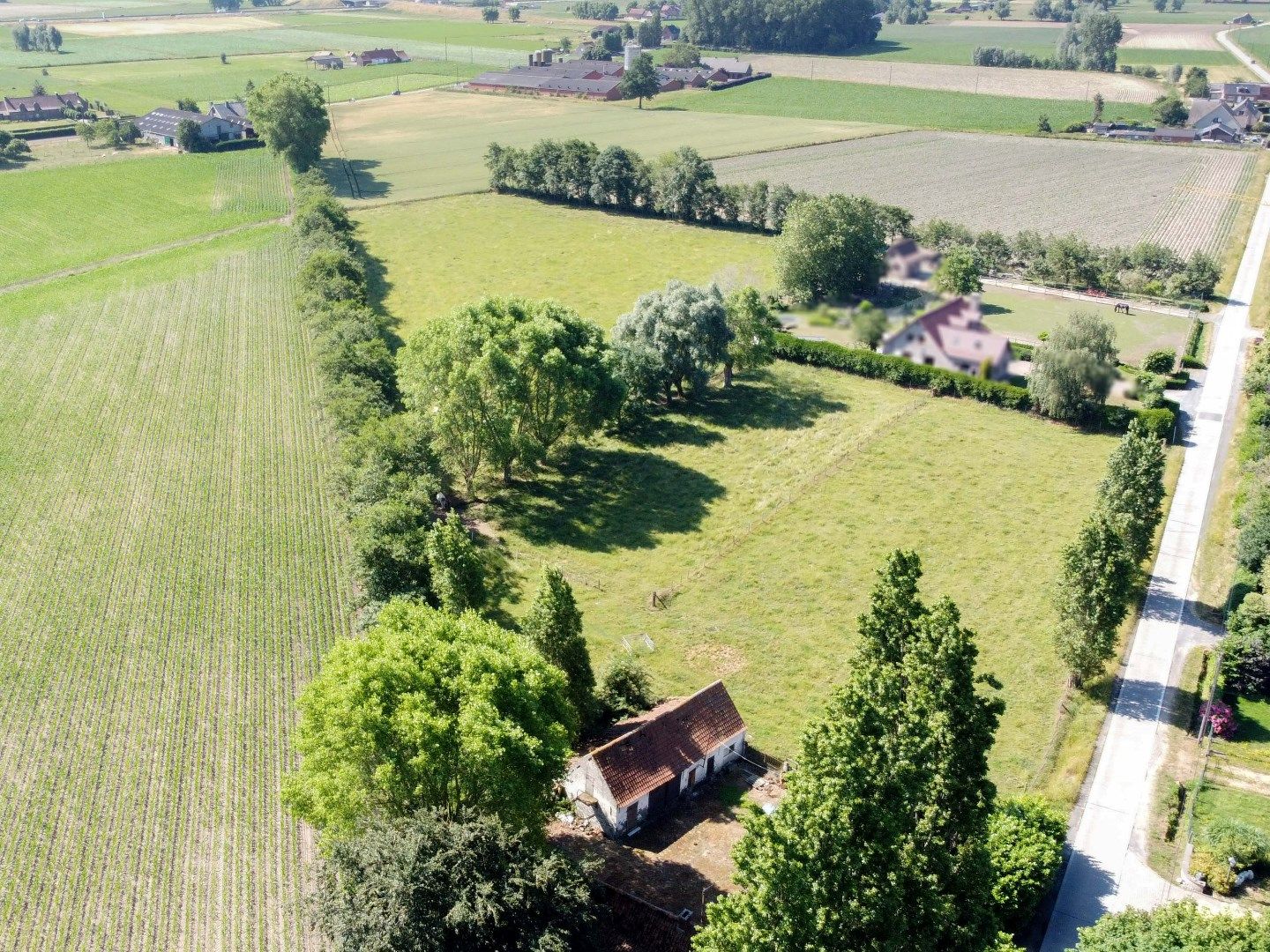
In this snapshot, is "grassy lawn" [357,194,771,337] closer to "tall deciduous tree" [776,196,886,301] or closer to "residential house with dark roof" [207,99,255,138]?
"tall deciduous tree" [776,196,886,301]

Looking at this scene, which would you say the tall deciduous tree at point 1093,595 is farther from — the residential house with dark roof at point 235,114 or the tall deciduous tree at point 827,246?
the residential house with dark roof at point 235,114

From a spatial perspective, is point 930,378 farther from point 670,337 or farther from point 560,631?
point 560,631

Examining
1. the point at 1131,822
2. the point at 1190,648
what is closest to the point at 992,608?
the point at 1190,648

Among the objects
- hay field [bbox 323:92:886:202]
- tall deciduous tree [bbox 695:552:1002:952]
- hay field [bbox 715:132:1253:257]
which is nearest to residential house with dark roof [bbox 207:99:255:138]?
hay field [bbox 323:92:886:202]

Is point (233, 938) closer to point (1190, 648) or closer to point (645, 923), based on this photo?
point (645, 923)

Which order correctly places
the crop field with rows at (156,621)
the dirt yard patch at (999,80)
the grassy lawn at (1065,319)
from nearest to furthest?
the crop field with rows at (156,621)
the grassy lawn at (1065,319)
the dirt yard patch at (999,80)

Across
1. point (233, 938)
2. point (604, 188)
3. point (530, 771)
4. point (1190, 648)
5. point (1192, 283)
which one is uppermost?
point (604, 188)

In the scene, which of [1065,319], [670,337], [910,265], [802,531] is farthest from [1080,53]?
[802,531]

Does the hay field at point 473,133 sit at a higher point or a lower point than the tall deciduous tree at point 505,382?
higher

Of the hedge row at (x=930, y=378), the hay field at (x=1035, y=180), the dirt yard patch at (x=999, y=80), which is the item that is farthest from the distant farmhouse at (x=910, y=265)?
the dirt yard patch at (x=999, y=80)
